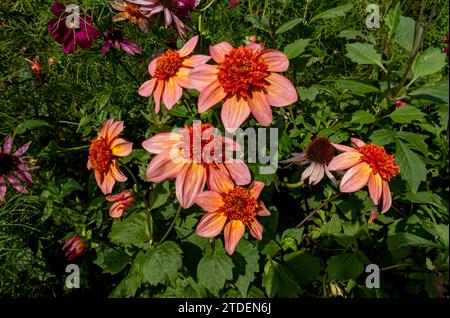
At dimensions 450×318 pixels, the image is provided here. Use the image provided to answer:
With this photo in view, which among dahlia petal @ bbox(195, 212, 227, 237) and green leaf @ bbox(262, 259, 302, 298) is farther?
green leaf @ bbox(262, 259, 302, 298)

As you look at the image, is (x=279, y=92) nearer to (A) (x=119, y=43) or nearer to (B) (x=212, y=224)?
(B) (x=212, y=224)

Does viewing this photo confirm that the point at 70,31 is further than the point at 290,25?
Yes

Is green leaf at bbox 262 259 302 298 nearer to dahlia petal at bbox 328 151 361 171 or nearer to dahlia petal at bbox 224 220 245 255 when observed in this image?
dahlia petal at bbox 224 220 245 255

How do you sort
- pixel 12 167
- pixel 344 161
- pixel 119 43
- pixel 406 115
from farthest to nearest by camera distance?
1. pixel 119 43
2. pixel 12 167
3. pixel 406 115
4. pixel 344 161

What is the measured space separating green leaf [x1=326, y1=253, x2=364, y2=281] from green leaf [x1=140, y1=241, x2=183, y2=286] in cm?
44

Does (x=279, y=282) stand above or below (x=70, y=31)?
below

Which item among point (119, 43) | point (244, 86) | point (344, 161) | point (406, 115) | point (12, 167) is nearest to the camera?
point (244, 86)

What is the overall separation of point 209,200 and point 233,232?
0.32ft

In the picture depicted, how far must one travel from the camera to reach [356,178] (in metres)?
0.88

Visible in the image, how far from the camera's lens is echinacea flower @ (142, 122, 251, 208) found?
0.79 metres

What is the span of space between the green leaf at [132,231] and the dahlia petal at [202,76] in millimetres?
421

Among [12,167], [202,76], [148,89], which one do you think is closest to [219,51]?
[202,76]

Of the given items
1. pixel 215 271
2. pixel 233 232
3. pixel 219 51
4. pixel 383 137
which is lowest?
pixel 215 271

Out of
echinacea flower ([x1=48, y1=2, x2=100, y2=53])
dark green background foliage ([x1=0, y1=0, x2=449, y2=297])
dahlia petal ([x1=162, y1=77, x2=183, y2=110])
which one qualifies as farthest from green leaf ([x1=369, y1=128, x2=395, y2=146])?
echinacea flower ([x1=48, y1=2, x2=100, y2=53])
